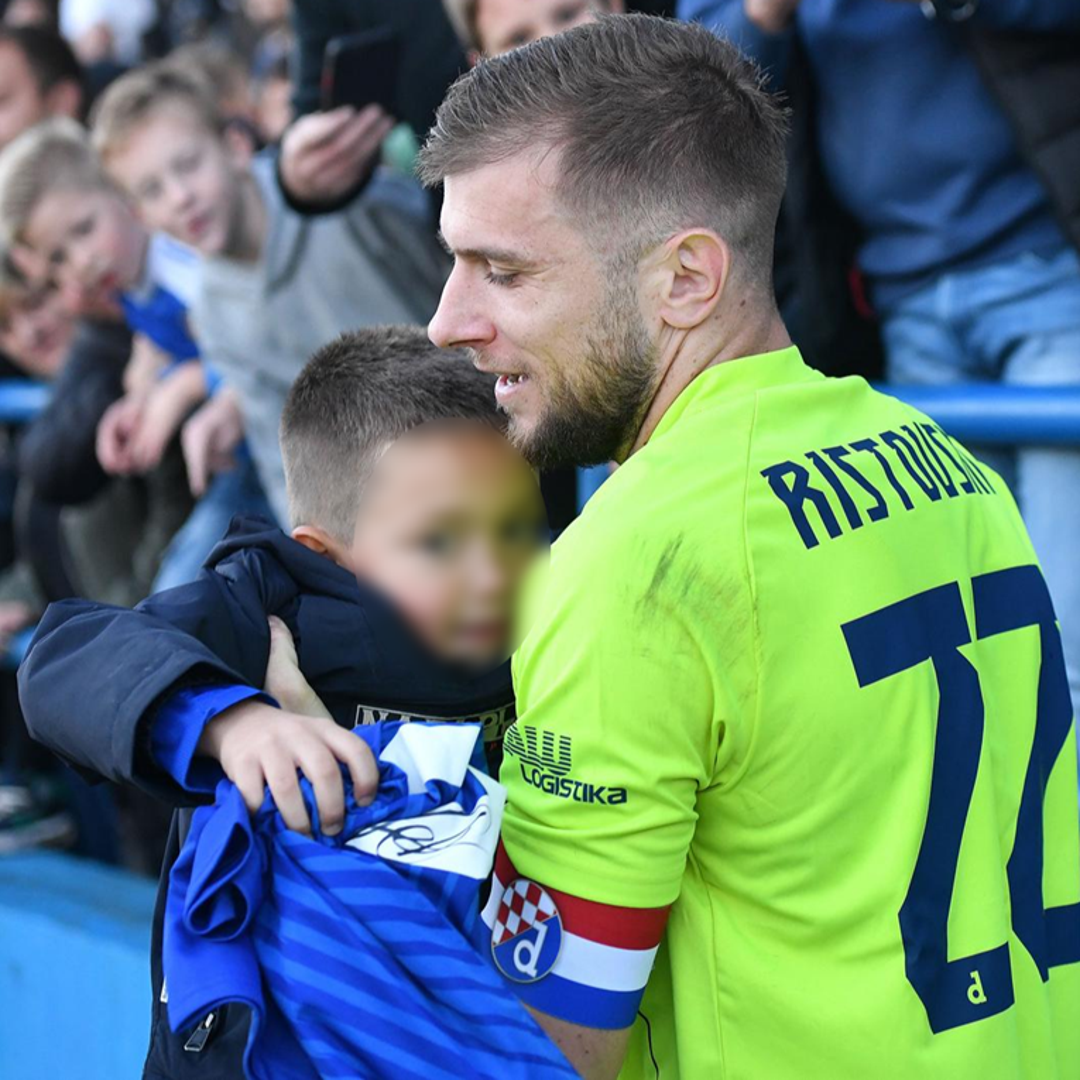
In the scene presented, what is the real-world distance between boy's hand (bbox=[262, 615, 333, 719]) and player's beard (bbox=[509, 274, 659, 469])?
0.32 metres

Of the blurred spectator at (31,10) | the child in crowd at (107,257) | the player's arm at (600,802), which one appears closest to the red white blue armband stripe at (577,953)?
the player's arm at (600,802)

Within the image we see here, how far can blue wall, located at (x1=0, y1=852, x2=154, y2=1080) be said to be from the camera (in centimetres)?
322

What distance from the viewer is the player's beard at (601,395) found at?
146 centimetres

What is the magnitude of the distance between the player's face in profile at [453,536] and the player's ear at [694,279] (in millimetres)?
368

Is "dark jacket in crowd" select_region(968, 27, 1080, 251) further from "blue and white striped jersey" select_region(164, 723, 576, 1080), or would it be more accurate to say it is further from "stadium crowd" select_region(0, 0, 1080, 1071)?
"blue and white striped jersey" select_region(164, 723, 576, 1080)

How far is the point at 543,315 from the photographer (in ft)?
4.82

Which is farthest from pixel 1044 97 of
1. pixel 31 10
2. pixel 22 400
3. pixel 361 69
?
pixel 31 10

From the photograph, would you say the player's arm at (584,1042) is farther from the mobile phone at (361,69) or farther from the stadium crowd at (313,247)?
the mobile phone at (361,69)

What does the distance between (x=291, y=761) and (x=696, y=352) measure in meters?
0.55

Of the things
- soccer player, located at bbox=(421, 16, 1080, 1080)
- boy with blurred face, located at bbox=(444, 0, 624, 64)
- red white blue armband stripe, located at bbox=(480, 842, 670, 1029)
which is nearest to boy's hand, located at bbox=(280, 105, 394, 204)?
boy with blurred face, located at bbox=(444, 0, 624, 64)

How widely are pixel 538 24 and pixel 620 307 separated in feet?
4.95

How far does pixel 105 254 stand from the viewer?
13.6 ft

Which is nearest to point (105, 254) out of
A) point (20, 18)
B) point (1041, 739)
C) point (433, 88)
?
point (433, 88)

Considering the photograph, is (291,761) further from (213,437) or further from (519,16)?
(213,437)
